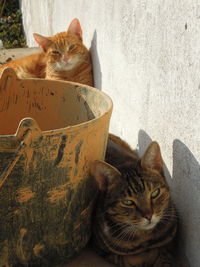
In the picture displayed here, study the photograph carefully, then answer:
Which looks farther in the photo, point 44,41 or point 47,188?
point 44,41

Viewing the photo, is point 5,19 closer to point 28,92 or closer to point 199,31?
point 28,92

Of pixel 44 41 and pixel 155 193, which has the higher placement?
pixel 44 41

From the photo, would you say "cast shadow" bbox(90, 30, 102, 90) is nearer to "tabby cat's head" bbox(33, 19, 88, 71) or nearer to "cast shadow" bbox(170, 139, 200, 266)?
"tabby cat's head" bbox(33, 19, 88, 71)

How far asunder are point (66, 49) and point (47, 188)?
2.52 meters

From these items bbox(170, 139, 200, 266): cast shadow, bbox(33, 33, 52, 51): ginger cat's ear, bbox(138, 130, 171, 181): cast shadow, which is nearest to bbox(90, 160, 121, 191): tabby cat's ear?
bbox(170, 139, 200, 266): cast shadow

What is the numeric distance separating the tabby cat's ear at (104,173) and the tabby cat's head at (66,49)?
2081 millimetres

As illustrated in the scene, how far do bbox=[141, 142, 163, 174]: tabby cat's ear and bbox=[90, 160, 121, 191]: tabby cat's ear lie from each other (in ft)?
0.50

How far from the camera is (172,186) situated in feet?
6.77

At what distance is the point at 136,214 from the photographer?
189cm

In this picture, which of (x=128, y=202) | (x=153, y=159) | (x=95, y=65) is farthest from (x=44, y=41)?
(x=128, y=202)

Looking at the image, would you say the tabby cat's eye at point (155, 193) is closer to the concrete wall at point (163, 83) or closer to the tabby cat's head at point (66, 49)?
the concrete wall at point (163, 83)

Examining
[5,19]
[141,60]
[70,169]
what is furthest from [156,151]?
[5,19]

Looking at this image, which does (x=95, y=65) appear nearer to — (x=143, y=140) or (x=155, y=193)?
(x=143, y=140)

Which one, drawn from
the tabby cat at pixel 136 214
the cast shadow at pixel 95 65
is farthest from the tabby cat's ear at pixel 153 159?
the cast shadow at pixel 95 65
